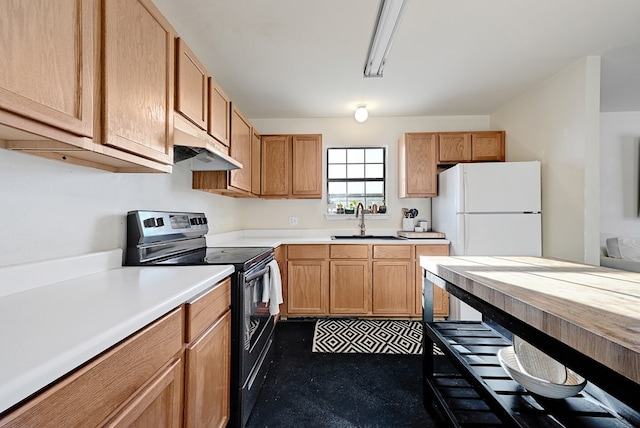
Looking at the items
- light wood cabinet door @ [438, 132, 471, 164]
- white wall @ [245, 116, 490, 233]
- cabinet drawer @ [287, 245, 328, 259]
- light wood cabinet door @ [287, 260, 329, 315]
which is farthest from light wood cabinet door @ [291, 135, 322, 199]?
light wood cabinet door @ [438, 132, 471, 164]

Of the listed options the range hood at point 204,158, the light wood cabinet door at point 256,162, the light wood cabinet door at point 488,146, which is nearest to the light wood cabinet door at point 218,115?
the range hood at point 204,158

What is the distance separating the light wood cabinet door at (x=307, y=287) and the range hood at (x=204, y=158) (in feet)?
4.46

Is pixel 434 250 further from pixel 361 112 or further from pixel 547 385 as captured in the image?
pixel 547 385

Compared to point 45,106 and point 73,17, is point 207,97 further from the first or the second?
point 45,106

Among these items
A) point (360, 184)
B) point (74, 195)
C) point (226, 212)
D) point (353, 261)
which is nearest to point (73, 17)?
point (74, 195)

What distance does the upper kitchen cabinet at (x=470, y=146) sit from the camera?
3248 millimetres

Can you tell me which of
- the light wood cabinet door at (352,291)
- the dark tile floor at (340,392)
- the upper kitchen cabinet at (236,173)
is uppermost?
the upper kitchen cabinet at (236,173)

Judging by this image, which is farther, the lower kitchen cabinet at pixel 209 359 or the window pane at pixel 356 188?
the window pane at pixel 356 188

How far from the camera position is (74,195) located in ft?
3.94

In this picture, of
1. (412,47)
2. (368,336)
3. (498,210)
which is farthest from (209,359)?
(498,210)

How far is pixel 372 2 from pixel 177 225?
→ 192cm

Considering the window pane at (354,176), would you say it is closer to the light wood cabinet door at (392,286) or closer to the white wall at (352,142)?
the white wall at (352,142)

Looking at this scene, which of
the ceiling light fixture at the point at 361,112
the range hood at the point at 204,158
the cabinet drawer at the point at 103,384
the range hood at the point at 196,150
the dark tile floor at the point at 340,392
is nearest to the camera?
the cabinet drawer at the point at 103,384

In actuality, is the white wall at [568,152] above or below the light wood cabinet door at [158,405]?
above
